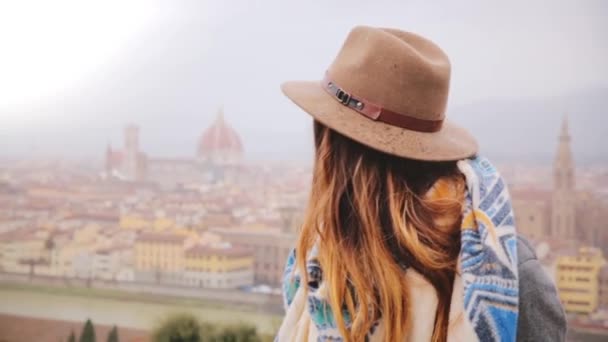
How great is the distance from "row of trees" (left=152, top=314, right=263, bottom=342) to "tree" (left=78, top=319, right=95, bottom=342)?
2.52 ft

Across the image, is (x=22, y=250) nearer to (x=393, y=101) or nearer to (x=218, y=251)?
(x=218, y=251)

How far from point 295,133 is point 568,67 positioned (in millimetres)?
1587

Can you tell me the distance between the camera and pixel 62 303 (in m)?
5.27

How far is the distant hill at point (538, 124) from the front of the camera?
3.85 meters

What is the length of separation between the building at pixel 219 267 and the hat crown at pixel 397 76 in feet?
12.9

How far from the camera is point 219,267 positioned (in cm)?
478

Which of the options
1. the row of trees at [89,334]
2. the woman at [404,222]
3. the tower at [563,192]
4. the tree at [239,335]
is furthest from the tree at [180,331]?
the woman at [404,222]

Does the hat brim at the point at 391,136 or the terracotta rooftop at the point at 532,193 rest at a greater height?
the hat brim at the point at 391,136

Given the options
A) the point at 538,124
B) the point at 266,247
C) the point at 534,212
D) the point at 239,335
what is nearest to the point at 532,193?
the point at 534,212

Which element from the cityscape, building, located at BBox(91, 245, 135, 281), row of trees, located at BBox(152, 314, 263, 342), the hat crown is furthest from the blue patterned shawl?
building, located at BBox(91, 245, 135, 281)

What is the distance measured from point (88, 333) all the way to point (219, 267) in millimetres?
988

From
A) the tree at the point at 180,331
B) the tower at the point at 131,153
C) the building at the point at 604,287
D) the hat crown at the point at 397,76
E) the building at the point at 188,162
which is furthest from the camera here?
the tower at the point at 131,153

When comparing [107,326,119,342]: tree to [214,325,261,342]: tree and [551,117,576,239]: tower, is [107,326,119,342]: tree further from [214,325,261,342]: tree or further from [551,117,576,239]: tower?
[551,117,576,239]: tower

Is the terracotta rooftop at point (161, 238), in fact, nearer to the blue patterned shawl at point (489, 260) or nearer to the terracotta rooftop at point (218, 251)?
the terracotta rooftop at point (218, 251)
